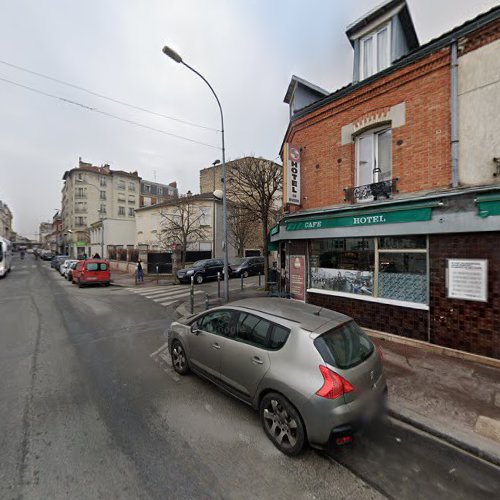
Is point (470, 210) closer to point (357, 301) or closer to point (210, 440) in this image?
point (357, 301)

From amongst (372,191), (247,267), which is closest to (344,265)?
(372,191)

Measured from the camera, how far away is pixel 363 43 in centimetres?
673

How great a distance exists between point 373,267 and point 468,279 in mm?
1832

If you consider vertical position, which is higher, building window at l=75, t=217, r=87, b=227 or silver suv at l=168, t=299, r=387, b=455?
building window at l=75, t=217, r=87, b=227

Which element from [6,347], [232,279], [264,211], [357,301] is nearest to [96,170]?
[232,279]

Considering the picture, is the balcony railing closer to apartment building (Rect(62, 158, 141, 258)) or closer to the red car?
the red car

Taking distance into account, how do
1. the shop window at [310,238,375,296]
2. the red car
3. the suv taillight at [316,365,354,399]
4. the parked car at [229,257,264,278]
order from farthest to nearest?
the parked car at [229,257,264,278] → the red car → the shop window at [310,238,375,296] → the suv taillight at [316,365,354,399]

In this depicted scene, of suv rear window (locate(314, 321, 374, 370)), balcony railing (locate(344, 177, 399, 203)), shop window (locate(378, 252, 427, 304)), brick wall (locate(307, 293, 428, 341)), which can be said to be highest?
balcony railing (locate(344, 177, 399, 203))

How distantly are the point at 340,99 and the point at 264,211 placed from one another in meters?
6.80

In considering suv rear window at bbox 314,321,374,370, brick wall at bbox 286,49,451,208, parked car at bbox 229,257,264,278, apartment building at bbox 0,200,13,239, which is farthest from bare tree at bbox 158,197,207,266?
apartment building at bbox 0,200,13,239

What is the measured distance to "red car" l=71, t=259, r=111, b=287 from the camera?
14.7 m

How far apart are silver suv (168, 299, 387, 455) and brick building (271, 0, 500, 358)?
10.3 feet

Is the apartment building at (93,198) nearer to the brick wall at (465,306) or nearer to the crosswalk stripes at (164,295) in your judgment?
the crosswalk stripes at (164,295)

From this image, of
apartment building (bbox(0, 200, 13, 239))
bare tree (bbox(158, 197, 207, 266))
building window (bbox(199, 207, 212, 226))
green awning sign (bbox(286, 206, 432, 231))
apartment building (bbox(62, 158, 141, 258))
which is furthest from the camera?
apartment building (bbox(0, 200, 13, 239))
